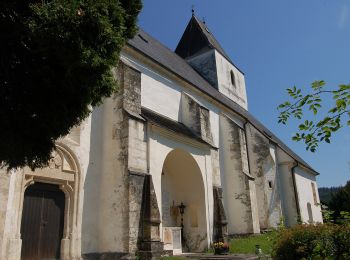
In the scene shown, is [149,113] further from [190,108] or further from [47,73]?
[47,73]

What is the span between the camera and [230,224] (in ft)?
60.1

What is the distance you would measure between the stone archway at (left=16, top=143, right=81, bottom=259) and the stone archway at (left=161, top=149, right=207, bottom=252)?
4803mm

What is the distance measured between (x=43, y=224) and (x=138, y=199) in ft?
9.49

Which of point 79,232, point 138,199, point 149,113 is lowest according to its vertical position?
point 79,232

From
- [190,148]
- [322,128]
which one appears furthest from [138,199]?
[322,128]

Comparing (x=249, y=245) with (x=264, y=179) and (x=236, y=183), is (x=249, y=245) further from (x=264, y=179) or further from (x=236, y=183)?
(x=264, y=179)

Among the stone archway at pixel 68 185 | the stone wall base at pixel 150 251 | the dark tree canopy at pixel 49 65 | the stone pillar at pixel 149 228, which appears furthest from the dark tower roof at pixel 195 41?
the dark tree canopy at pixel 49 65

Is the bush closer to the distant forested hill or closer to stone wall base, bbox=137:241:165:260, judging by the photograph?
stone wall base, bbox=137:241:165:260

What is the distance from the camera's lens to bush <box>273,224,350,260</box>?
5.47m

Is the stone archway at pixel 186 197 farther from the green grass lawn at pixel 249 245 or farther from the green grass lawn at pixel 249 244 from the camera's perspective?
the green grass lawn at pixel 249 244

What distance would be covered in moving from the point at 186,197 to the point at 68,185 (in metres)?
6.22

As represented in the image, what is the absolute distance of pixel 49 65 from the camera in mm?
5520

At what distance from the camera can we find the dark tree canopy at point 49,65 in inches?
197

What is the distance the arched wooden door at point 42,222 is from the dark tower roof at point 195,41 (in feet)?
63.6
